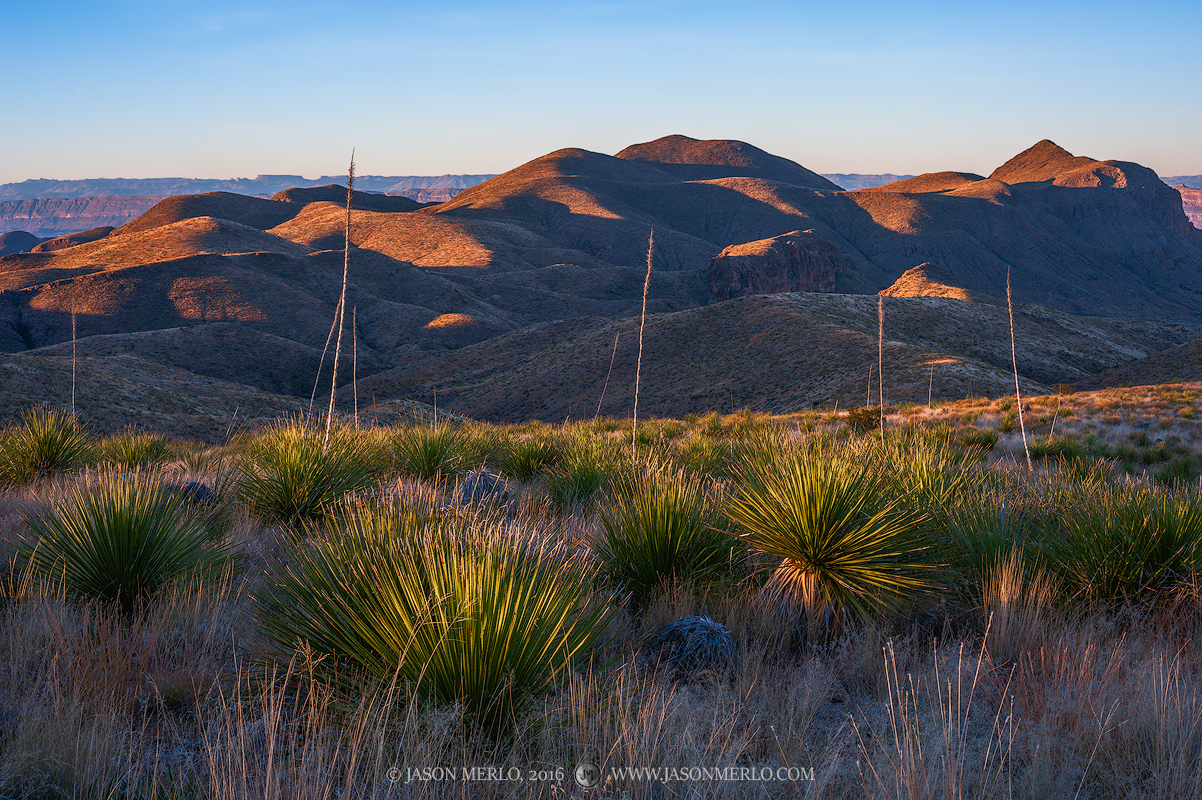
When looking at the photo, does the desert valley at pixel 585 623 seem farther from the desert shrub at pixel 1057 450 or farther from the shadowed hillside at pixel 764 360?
the shadowed hillside at pixel 764 360

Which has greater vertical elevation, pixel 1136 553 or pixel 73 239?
pixel 73 239

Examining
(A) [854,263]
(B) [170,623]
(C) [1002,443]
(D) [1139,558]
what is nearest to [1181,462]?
(C) [1002,443]

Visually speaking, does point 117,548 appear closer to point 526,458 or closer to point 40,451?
point 526,458

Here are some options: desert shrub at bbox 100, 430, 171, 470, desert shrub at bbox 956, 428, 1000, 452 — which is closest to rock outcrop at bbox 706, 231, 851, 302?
desert shrub at bbox 956, 428, 1000, 452

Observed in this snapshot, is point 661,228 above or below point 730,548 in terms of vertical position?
above

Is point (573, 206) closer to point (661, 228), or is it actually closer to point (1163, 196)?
point (661, 228)

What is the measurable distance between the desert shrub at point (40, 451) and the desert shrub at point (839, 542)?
7.85m

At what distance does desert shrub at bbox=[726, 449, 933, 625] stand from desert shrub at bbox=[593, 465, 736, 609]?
0.33m

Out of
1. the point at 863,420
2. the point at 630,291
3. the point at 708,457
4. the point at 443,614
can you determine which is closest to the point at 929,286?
the point at 630,291

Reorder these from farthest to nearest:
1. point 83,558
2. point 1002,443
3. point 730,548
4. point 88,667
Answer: point 1002,443 < point 730,548 < point 83,558 < point 88,667

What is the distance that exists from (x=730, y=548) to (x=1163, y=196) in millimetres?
238666

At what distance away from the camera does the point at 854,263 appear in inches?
5591

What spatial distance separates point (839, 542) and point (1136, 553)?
1931 mm

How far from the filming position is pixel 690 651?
346 centimetres
